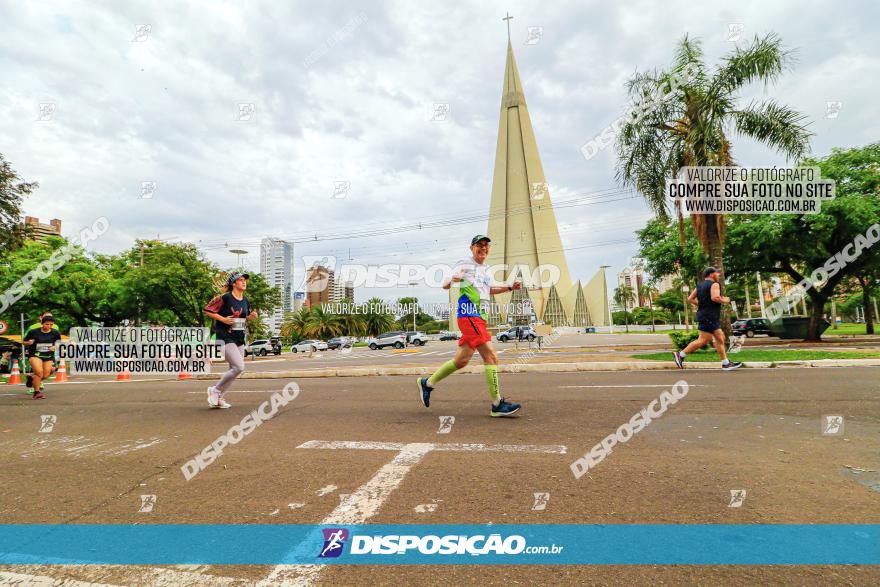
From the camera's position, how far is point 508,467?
324 cm

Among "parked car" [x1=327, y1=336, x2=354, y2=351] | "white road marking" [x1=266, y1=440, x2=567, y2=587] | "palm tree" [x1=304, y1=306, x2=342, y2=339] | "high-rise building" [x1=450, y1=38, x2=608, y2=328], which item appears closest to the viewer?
"white road marking" [x1=266, y1=440, x2=567, y2=587]

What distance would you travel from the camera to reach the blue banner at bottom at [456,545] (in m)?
2.00

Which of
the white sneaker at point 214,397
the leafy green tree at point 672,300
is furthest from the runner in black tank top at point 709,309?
the leafy green tree at point 672,300

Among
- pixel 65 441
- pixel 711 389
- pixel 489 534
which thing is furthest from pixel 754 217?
pixel 65 441

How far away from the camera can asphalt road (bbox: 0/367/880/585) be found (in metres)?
1.96

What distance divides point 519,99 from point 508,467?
9761 cm

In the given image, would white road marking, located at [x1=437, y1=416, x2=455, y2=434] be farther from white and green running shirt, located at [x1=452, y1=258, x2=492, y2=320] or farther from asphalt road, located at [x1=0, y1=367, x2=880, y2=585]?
white and green running shirt, located at [x1=452, y1=258, x2=492, y2=320]

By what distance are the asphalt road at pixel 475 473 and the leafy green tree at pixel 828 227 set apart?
1320 centimetres

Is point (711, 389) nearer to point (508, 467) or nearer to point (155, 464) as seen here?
point (508, 467)

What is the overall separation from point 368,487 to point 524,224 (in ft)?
302

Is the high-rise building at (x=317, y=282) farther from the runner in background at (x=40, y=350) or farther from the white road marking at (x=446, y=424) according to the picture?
the white road marking at (x=446, y=424)

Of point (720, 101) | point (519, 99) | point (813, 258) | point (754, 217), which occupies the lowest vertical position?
point (813, 258)

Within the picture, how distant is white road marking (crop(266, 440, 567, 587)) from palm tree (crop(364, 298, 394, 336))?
66945 millimetres

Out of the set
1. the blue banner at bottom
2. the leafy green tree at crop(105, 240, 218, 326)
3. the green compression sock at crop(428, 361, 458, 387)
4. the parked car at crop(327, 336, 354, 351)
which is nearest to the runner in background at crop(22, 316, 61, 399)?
the green compression sock at crop(428, 361, 458, 387)
